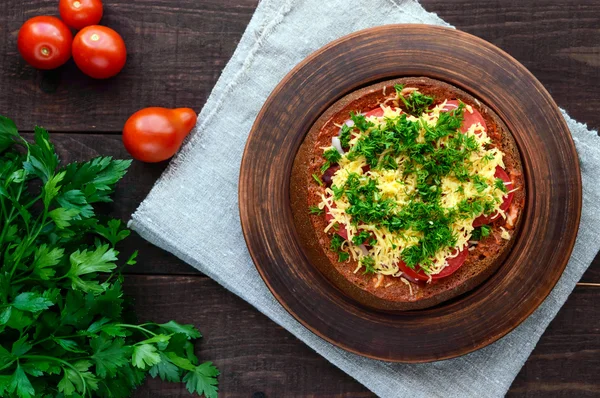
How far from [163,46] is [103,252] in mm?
1099

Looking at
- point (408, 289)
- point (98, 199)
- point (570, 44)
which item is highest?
point (570, 44)

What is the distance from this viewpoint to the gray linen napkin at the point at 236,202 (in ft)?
9.57

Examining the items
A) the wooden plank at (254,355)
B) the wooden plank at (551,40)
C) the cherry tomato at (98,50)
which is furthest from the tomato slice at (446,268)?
the cherry tomato at (98,50)

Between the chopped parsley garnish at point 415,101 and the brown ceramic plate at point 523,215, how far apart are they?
28 cm

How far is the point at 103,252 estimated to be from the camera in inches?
105

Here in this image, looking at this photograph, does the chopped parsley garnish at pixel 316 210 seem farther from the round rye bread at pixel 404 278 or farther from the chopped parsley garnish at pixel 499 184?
the chopped parsley garnish at pixel 499 184

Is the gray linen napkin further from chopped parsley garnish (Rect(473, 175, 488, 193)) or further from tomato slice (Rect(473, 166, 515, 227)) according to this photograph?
chopped parsley garnish (Rect(473, 175, 488, 193))

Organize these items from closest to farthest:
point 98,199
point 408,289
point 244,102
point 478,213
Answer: point 478,213
point 408,289
point 98,199
point 244,102

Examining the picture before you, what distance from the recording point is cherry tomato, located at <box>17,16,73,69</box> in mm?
2867

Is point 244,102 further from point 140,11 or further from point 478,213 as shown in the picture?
point 478,213

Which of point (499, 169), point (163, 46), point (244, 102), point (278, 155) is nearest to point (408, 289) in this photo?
point (499, 169)

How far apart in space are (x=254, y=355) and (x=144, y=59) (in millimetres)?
1616

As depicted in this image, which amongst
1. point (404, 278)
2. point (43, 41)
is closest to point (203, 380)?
point (404, 278)

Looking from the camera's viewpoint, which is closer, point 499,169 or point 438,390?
point 499,169
